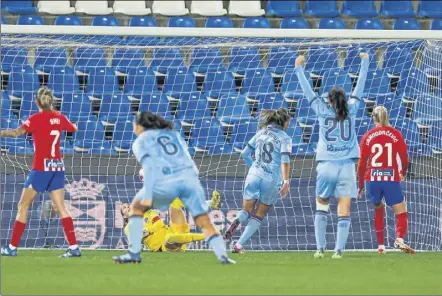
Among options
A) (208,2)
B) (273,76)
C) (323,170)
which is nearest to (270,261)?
(323,170)

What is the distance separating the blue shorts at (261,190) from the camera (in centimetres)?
1402

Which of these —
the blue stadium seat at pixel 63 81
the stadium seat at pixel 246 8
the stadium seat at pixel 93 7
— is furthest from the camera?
the stadium seat at pixel 246 8

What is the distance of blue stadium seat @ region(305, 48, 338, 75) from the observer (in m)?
18.6

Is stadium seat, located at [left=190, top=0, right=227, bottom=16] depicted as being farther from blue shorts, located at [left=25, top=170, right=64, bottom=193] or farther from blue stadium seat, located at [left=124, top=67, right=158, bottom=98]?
blue shorts, located at [left=25, top=170, right=64, bottom=193]

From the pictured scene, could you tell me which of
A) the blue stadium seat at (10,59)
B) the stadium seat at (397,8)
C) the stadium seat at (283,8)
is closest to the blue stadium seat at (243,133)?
the blue stadium seat at (10,59)

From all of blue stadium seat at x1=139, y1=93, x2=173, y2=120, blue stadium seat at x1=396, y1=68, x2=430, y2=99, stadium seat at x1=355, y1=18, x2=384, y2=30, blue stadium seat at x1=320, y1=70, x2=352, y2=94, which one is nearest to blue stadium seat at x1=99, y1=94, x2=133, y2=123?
blue stadium seat at x1=139, y1=93, x2=173, y2=120

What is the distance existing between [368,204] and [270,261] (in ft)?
13.8

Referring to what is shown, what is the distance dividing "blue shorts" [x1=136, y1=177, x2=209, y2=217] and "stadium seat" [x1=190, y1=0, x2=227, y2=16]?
11590 millimetres

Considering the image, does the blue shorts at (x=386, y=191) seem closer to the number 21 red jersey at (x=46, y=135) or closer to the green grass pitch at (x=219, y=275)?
the green grass pitch at (x=219, y=275)

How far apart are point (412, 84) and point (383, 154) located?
13.9ft

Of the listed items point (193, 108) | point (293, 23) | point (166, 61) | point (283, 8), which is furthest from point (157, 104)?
point (283, 8)

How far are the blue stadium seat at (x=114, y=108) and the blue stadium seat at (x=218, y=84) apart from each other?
4.11ft

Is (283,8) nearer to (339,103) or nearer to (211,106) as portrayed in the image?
(211,106)

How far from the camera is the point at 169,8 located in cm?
2244
